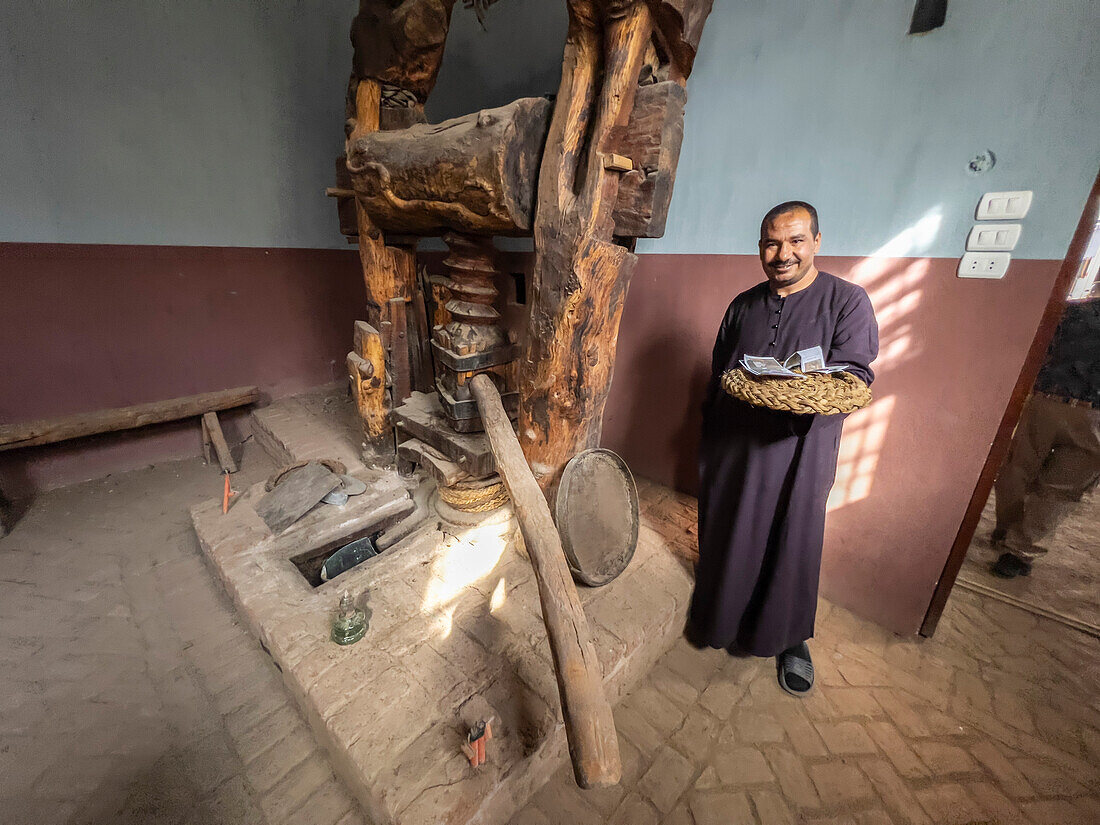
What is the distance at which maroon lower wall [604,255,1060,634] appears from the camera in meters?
1.80

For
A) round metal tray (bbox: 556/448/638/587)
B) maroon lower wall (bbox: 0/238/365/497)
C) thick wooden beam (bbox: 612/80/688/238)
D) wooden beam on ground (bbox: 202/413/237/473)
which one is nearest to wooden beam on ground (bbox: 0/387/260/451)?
wooden beam on ground (bbox: 202/413/237/473)

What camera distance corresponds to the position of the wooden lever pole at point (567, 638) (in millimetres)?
1142

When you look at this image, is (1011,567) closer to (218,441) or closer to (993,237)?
(993,237)

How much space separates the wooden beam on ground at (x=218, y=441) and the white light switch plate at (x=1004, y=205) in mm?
5048

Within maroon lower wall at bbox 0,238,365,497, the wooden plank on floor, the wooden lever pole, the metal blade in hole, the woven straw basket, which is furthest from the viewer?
maroon lower wall at bbox 0,238,365,497

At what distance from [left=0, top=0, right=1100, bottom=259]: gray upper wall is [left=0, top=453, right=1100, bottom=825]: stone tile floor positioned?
2.10 m

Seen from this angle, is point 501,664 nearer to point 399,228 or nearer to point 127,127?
point 399,228

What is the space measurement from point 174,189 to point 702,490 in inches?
178

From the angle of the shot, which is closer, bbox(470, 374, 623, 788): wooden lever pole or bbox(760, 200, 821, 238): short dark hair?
bbox(470, 374, 623, 788): wooden lever pole

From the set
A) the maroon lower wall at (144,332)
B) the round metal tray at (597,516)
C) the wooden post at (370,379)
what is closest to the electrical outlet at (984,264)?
the round metal tray at (597,516)

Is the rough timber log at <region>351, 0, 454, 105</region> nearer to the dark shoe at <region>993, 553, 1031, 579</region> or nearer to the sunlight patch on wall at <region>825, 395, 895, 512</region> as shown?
the sunlight patch on wall at <region>825, 395, 895, 512</region>

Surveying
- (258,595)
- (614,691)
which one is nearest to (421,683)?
(614,691)

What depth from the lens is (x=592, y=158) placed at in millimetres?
1614

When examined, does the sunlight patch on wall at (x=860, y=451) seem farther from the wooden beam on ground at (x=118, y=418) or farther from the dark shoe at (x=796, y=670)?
the wooden beam on ground at (x=118, y=418)
